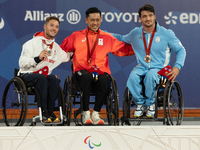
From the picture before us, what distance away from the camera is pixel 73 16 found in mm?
4691

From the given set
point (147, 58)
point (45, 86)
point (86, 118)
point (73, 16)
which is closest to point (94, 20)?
point (147, 58)

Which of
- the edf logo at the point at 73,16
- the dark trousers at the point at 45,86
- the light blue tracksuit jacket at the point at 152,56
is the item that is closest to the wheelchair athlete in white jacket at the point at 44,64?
the dark trousers at the point at 45,86

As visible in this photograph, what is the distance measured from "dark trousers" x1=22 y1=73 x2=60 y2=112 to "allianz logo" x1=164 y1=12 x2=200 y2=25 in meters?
2.49

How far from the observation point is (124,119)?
3.00 meters

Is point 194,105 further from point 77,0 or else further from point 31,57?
point 31,57

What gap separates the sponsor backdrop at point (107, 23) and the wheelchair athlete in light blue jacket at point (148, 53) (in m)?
1.62

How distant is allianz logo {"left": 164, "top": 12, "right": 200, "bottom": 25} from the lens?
473 cm

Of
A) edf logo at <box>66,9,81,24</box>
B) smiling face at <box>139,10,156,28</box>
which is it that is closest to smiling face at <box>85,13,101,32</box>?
smiling face at <box>139,10,156,28</box>

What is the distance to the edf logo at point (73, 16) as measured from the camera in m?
4.69
